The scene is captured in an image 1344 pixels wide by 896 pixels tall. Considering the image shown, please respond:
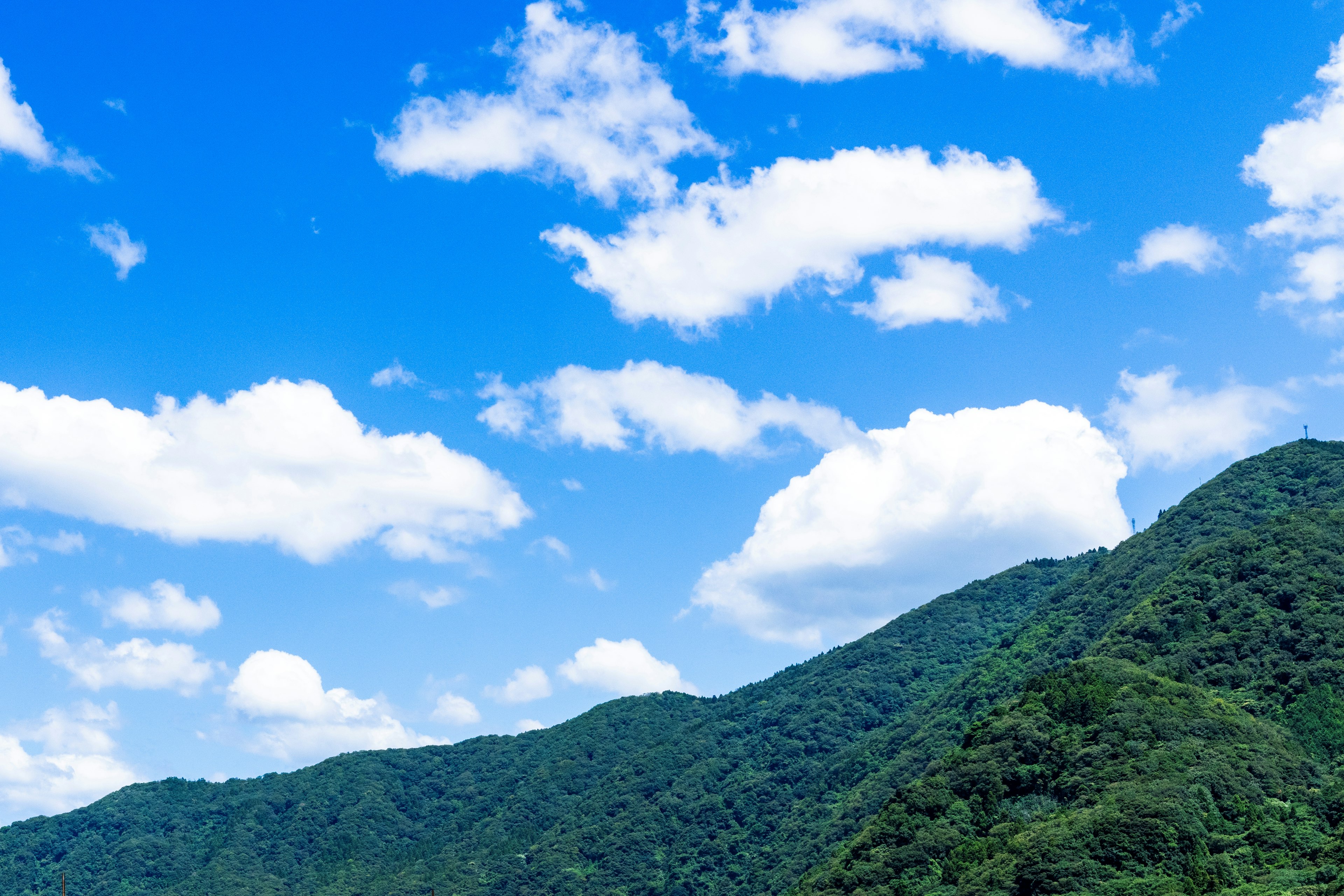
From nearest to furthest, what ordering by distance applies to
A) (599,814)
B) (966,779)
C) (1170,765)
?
(1170,765) → (966,779) → (599,814)

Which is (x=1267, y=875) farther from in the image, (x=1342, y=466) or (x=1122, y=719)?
(x=1342, y=466)

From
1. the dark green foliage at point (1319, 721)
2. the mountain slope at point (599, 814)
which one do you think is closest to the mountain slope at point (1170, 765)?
the dark green foliage at point (1319, 721)

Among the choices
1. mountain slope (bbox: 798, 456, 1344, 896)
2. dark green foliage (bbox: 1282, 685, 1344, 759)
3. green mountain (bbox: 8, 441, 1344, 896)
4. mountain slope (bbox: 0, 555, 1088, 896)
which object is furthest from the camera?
mountain slope (bbox: 0, 555, 1088, 896)

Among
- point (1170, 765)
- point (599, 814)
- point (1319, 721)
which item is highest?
point (599, 814)

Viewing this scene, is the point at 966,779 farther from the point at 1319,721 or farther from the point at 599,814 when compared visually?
the point at 599,814

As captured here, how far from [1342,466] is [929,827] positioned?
88353 mm

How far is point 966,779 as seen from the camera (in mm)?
86000

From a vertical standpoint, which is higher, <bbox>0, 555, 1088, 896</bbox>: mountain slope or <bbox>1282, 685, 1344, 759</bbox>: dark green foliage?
<bbox>0, 555, 1088, 896</bbox>: mountain slope

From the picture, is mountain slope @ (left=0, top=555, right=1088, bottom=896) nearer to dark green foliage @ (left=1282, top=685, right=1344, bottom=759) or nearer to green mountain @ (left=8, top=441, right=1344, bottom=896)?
green mountain @ (left=8, top=441, right=1344, bottom=896)

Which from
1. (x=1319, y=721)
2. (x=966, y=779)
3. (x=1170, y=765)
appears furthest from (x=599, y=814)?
(x=1170, y=765)

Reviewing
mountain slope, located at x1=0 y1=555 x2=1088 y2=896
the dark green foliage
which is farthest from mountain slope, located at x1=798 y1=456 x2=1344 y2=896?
mountain slope, located at x1=0 y1=555 x2=1088 y2=896

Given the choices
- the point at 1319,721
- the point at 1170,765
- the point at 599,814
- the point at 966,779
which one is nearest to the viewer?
the point at 1170,765

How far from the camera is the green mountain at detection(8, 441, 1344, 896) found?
7269 cm

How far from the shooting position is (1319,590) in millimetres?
96688
